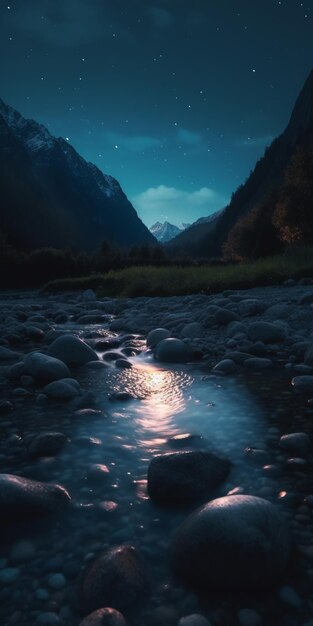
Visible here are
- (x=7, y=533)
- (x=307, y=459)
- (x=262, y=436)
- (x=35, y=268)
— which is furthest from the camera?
(x=35, y=268)

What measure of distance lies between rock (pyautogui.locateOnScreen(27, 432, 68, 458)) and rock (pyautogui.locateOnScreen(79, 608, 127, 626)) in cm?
141

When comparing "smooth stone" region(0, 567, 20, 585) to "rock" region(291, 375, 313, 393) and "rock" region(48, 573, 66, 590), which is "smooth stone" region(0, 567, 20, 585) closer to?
"rock" region(48, 573, 66, 590)

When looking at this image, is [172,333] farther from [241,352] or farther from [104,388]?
[104,388]

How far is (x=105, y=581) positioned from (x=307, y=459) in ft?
5.02

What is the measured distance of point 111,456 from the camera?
260 cm

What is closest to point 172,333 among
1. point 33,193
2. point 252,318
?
point 252,318

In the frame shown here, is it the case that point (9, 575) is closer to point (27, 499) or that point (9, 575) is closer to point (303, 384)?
Answer: point (27, 499)

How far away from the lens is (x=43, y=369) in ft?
14.2

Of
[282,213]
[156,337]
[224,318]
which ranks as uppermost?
[282,213]

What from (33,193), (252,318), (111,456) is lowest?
(111,456)

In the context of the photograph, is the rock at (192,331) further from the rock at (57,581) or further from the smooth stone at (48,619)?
the smooth stone at (48,619)

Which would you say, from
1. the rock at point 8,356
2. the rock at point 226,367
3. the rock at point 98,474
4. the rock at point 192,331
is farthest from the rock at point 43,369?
the rock at point 192,331

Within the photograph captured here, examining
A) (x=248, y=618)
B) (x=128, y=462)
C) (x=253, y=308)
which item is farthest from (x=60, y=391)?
(x=253, y=308)

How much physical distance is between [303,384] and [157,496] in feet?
7.44
